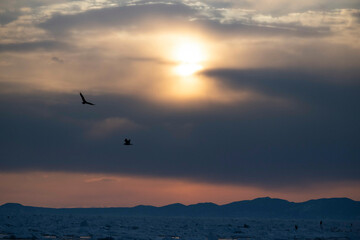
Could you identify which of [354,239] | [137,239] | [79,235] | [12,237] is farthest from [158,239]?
[354,239]

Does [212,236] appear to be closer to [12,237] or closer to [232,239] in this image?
[232,239]

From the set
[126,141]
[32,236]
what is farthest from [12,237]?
[126,141]

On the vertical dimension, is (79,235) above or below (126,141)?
below

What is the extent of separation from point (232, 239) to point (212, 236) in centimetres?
917

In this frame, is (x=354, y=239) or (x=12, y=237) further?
(x=354, y=239)

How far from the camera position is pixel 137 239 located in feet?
214

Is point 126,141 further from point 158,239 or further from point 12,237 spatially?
point 12,237

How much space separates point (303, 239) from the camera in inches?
2928

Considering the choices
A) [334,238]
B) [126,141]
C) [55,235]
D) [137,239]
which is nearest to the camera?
[126,141]

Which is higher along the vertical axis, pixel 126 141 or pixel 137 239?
pixel 126 141

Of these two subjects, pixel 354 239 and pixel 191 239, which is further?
pixel 354 239

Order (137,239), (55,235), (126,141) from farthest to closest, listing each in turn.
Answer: (55,235) → (137,239) → (126,141)

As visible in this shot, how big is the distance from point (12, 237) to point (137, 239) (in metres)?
14.5

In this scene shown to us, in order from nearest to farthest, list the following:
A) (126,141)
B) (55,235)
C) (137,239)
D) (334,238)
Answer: (126,141), (137,239), (55,235), (334,238)
